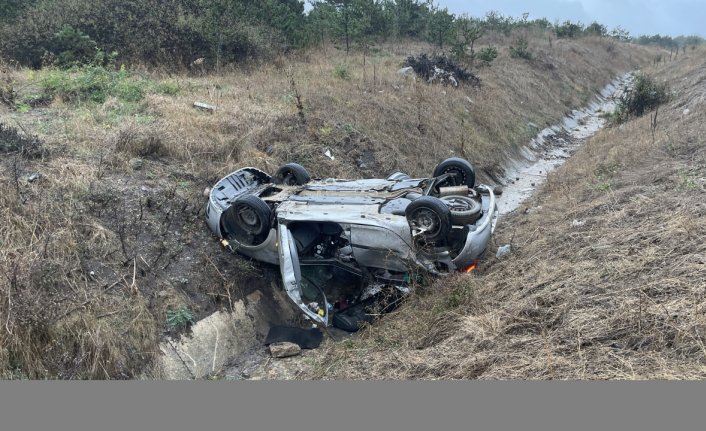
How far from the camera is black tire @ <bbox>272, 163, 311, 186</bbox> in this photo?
7402 mm

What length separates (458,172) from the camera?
24.3ft

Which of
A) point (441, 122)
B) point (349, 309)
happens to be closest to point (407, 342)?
point (349, 309)

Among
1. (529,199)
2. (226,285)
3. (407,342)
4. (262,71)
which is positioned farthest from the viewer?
(262,71)

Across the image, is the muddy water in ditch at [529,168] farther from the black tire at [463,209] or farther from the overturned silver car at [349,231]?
the black tire at [463,209]

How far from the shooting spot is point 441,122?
12.9 m

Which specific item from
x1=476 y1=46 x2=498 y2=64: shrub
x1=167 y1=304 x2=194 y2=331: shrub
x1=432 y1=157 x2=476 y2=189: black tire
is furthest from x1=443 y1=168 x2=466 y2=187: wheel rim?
x1=476 y1=46 x2=498 y2=64: shrub

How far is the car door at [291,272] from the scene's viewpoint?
5.51 meters

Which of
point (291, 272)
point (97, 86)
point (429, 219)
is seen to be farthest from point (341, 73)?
point (291, 272)

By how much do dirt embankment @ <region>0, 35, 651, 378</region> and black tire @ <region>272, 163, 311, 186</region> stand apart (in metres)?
1.18

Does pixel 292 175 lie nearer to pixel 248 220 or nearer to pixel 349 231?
pixel 248 220

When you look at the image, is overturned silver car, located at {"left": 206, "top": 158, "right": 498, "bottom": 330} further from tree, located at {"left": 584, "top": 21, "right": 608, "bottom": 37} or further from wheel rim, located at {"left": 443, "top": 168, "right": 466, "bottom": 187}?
tree, located at {"left": 584, "top": 21, "right": 608, "bottom": 37}

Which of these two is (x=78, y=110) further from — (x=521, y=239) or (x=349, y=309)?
(x=521, y=239)

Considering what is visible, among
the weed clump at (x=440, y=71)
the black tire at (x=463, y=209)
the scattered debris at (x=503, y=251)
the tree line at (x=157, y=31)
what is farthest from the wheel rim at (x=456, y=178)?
the tree line at (x=157, y=31)

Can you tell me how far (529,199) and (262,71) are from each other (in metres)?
8.25
